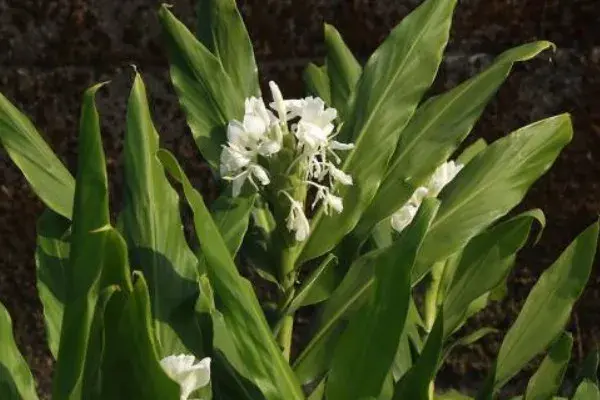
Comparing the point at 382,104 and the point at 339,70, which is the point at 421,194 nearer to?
the point at 382,104

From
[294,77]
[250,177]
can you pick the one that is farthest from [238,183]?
[294,77]

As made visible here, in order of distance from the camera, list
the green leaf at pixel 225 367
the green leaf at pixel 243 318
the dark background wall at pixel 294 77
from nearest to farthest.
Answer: the green leaf at pixel 243 318 → the green leaf at pixel 225 367 → the dark background wall at pixel 294 77

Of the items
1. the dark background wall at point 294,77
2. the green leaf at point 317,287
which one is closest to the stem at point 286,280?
the green leaf at point 317,287

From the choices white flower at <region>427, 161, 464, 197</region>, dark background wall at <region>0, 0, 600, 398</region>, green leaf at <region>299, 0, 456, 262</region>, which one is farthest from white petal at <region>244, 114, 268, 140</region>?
dark background wall at <region>0, 0, 600, 398</region>

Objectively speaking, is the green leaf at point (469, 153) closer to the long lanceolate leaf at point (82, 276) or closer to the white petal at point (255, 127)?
the white petal at point (255, 127)

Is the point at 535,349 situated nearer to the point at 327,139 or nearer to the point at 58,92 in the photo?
the point at 327,139

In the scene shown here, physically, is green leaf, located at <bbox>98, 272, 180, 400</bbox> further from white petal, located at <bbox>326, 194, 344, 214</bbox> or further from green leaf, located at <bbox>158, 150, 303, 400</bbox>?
white petal, located at <bbox>326, 194, 344, 214</bbox>
